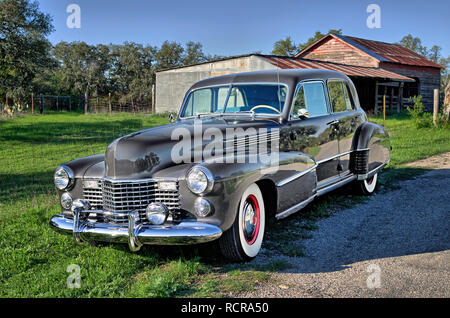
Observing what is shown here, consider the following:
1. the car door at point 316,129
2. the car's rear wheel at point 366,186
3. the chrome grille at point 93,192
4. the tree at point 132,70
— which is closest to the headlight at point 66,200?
the chrome grille at point 93,192

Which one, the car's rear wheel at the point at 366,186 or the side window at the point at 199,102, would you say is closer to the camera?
the side window at the point at 199,102

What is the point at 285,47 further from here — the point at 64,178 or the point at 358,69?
the point at 64,178

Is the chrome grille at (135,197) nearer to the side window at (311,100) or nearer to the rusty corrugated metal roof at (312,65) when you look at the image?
the side window at (311,100)

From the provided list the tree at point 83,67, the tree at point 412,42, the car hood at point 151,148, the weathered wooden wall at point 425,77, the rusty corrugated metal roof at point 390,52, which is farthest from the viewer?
the tree at point 412,42

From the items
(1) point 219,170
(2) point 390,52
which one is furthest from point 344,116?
(2) point 390,52

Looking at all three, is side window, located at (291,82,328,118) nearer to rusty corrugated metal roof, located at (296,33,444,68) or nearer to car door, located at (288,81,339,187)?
car door, located at (288,81,339,187)

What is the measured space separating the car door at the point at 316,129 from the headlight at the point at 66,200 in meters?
2.42

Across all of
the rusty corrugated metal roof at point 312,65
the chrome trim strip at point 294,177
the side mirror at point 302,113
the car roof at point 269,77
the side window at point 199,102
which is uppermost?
the rusty corrugated metal roof at point 312,65

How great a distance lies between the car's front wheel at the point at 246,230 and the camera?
12.7ft

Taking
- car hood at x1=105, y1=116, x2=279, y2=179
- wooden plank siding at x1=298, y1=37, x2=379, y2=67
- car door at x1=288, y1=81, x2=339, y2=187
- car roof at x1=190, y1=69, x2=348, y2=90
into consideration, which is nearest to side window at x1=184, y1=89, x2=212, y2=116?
car roof at x1=190, y1=69, x2=348, y2=90

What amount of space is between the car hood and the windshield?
601 millimetres
